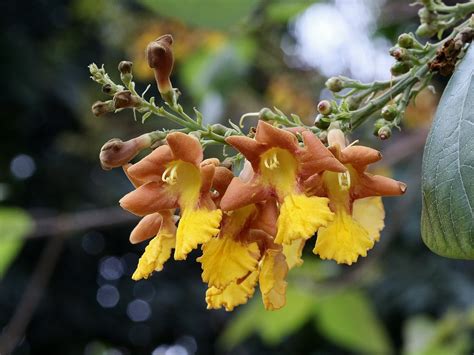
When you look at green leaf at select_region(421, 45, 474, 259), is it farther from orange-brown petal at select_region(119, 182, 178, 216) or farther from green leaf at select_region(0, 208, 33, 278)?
green leaf at select_region(0, 208, 33, 278)

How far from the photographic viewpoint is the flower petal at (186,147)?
59 centimetres

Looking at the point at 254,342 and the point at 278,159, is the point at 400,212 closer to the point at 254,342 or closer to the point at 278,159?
the point at 278,159

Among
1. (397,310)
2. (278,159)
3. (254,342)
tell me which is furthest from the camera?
(254,342)

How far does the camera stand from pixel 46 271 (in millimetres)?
2590

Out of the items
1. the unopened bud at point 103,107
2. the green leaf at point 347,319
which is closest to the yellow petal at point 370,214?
the unopened bud at point 103,107

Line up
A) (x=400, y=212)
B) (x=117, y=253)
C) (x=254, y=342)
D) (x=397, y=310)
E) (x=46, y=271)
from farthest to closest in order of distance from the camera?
(x=117, y=253), (x=254, y=342), (x=397, y=310), (x=46, y=271), (x=400, y=212)

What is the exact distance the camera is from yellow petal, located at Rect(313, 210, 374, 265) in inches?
24.1

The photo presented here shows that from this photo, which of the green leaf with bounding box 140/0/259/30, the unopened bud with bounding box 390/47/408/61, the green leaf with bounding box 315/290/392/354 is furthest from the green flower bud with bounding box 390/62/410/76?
the green leaf with bounding box 315/290/392/354

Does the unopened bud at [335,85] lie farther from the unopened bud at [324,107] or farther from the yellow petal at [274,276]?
the yellow petal at [274,276]

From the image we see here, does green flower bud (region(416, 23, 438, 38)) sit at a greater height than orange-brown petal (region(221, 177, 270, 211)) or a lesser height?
greater

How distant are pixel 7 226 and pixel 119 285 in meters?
5.27

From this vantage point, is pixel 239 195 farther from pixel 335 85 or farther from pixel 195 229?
pixel 335 85

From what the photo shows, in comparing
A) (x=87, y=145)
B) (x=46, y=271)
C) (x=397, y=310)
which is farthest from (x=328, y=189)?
(x=87, y=145)

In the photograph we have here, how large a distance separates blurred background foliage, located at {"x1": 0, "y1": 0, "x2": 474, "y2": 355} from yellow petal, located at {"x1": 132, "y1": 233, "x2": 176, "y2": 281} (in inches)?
34.7
